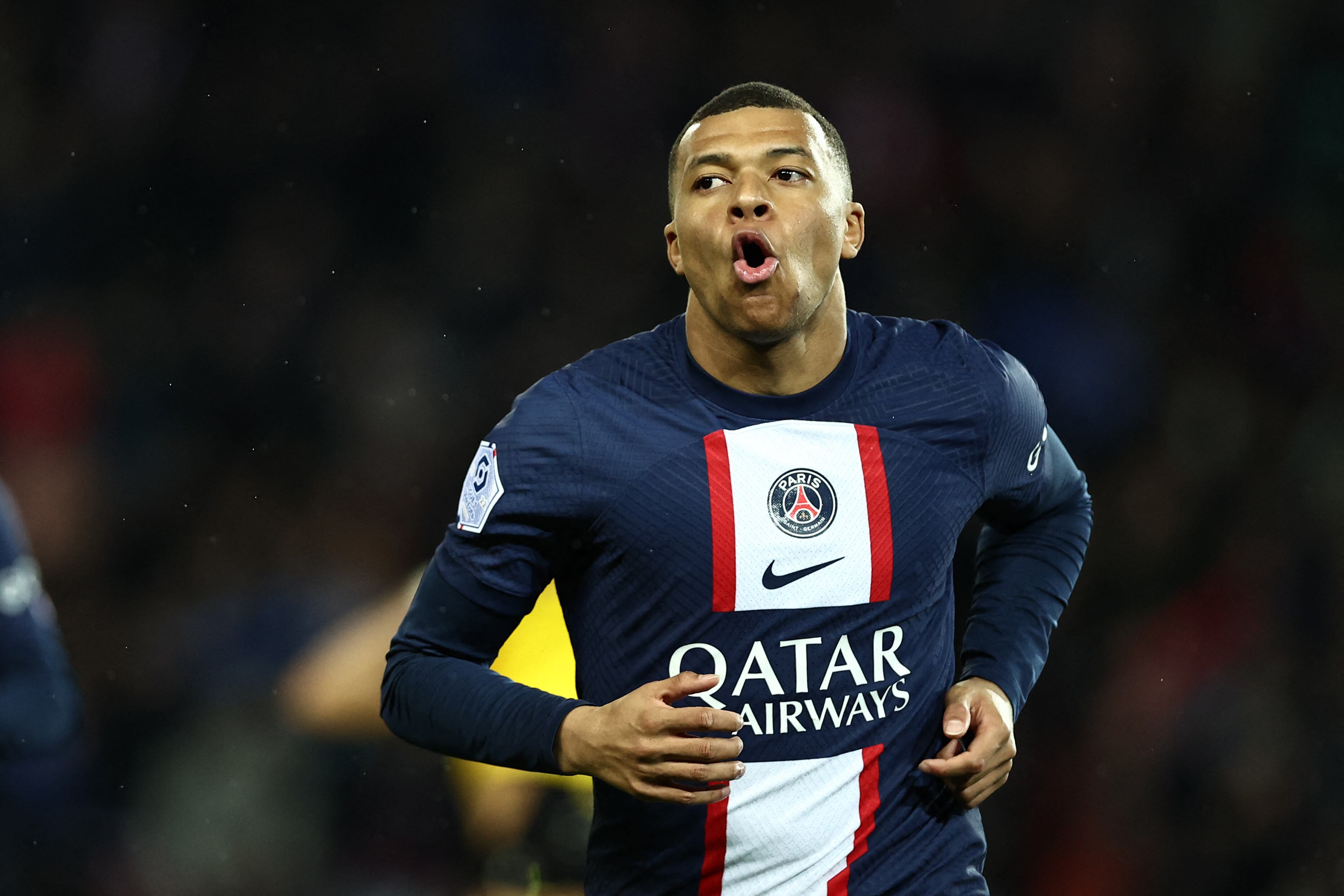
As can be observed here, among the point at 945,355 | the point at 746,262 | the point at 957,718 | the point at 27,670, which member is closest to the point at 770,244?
the point at 746,262

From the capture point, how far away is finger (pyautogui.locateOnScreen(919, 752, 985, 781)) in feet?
5.79

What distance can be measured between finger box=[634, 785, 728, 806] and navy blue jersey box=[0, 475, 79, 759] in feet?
6.37

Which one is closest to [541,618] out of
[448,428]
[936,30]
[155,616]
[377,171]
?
[448,428]

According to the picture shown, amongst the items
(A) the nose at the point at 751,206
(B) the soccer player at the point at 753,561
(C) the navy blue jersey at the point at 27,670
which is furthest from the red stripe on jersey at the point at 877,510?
(C) the navy blue jersey at the point at 27,670

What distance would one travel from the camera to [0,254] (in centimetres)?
332

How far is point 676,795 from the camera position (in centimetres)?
148

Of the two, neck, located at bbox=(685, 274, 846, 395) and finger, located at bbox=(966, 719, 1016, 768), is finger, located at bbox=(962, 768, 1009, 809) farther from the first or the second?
neck, located at bbox=(685, 274, 846, 395)

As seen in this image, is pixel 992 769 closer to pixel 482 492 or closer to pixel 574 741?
pixel 574 741

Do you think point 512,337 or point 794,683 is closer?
point 794,683

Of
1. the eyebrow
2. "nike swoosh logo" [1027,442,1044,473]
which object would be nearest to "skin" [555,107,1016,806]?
the eyebrow

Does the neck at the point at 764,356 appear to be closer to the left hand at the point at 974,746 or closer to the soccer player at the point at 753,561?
the soccer player at the point at 753,561

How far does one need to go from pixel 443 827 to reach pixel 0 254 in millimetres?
1840

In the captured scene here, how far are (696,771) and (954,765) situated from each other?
0.48m

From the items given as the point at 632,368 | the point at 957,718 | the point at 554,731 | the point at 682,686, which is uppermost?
the point at 632,368
